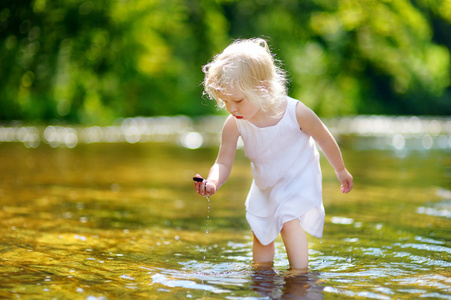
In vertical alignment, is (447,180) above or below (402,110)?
below

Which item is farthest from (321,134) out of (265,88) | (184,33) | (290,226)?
(184,33)

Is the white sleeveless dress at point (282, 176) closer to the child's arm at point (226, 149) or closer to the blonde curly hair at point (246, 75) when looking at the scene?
the child's arm at point (226, 149)

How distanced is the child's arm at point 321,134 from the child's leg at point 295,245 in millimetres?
389

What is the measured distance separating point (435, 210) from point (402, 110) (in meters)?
32.4

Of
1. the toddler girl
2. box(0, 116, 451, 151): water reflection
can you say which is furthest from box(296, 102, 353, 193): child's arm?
box(0, 116, 451, 151): water reflection

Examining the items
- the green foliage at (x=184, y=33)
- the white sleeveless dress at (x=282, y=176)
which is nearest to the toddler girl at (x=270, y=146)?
the white sleeveless dress at (x=282, y=176)

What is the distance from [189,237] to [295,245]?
1233 millimetres

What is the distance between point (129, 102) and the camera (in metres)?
18.2

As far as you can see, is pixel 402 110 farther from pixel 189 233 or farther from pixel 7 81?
pixel 189 233

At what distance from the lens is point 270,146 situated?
12.1ft

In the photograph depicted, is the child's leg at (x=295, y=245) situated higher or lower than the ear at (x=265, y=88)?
lower

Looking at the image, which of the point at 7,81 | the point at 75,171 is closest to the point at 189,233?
the point at 75,171

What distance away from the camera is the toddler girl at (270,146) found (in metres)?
3.49

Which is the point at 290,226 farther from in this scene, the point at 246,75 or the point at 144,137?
the point at 144,137
